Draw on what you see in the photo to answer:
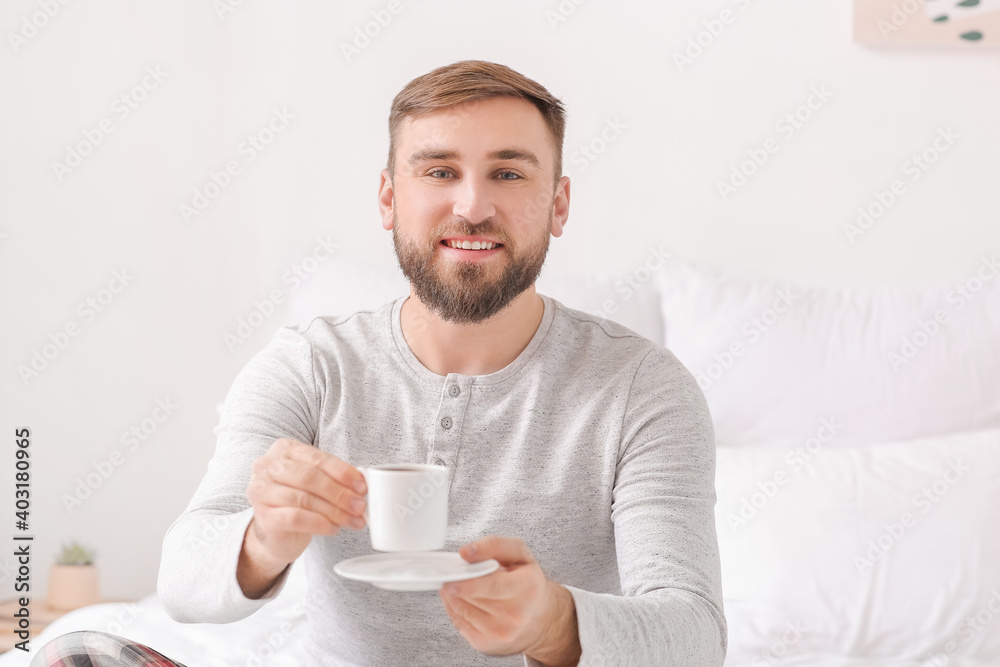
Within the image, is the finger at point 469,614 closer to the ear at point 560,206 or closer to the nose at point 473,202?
the nose at point 473,202

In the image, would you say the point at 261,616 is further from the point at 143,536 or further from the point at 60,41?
the point at 60,41

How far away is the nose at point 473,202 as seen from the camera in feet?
4.03

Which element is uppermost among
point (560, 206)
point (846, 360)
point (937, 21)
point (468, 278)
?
point (937, 21)

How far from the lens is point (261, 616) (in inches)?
63.9

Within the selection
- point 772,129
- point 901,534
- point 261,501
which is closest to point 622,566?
point 261,501

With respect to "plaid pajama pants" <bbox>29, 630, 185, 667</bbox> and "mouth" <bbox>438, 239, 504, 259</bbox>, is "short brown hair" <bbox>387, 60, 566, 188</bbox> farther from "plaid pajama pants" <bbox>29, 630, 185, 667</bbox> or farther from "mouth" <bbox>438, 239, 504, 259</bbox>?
"plaid pajama pants" <bbox>29, 630, 185, 667</bbox>

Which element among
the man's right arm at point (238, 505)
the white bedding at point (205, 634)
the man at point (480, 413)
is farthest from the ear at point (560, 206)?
the white bedding at point (205, 634)

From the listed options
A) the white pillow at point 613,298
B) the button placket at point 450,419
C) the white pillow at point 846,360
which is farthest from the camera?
the white pillow at point 613,298

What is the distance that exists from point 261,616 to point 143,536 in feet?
3.06

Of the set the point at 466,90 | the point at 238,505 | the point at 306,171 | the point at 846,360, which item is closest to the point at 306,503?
the point at 238,505

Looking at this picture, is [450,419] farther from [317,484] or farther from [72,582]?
[72,582]

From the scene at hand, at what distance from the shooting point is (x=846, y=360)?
1.79 m

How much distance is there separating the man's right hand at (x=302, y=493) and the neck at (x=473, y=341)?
1.43 ft

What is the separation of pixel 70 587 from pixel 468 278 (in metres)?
1.42
